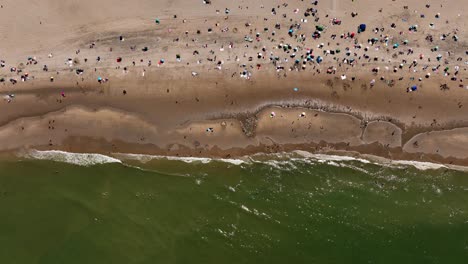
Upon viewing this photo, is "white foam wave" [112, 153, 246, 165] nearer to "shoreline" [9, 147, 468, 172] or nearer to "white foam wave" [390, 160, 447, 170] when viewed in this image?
"shoreline" [9, 147, 468, 172]

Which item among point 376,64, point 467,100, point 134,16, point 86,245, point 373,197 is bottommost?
point 86,245

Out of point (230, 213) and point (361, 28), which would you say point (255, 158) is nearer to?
point (230, 213)

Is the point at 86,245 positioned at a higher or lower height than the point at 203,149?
lower

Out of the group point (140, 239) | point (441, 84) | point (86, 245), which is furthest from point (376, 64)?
point (86, 245)

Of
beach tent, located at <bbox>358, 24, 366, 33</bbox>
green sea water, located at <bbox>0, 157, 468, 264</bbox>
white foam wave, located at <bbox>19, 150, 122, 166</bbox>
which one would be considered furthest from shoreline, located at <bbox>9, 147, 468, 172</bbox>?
beach tent, located at <bbox>358, 24, 366, 33</bbox>

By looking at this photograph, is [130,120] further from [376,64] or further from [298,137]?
[376,64]

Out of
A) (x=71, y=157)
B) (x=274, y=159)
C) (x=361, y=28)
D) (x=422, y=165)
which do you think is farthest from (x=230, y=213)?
(x=361, y=28)
